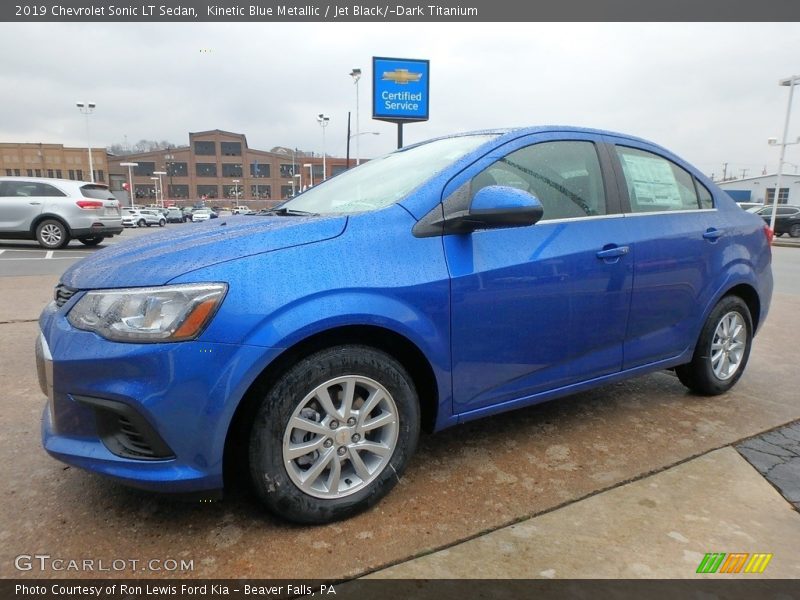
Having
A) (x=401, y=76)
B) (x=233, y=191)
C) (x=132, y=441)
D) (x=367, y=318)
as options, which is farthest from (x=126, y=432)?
(x=233, y=191)

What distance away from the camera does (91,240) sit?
12938 millimetres

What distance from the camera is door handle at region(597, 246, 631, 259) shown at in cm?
263

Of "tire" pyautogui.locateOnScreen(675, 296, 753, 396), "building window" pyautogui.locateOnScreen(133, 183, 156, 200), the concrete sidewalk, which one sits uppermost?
"building window" pyautogui.locateOnScreen(133, 183, 156, 200)

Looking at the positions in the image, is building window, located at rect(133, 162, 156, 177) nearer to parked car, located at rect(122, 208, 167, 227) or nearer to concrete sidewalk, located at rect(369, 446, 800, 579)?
parked car, located at rect(122, 208, 167, 227)

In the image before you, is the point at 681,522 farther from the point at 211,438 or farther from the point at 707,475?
the point at 211,438

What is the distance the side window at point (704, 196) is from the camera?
333 centimetres

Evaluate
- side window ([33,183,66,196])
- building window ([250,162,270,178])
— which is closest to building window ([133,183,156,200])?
building window ([250,162,270,178])

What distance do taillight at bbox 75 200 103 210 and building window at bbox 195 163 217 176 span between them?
278 ft

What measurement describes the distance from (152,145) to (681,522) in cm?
11299

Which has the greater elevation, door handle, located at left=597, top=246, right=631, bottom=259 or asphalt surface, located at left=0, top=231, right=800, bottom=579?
door handle, located at left=597, top=246, right=631, bottom=259

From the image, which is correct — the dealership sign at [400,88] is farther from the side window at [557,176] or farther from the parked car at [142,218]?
the parked car at [142,218]

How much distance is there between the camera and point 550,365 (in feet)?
8.39

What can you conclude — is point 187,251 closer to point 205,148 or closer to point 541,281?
point 541,281

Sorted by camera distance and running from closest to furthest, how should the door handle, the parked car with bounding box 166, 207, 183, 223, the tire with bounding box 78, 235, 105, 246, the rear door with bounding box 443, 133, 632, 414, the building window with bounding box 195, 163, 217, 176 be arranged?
the rear door with bounding box 443, 133, 632, 414
the door handle
the tire with bounding box 78, 235, 105, 246
the parked car with bounding box 166, 207, 183, 223
the building window with bounding box 195, 163, 217, 176
